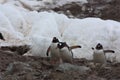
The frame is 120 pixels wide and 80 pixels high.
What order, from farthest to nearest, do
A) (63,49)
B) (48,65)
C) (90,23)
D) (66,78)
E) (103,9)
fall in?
(103,9)
(90,23)
(63,49)
(48,65)
(66,78)

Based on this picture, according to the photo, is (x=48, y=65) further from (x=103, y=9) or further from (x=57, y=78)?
(x=103, y=9)

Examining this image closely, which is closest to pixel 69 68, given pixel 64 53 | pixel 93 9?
pixel 64 53

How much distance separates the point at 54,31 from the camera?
1531 cm

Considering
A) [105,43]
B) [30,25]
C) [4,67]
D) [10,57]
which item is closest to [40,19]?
[30,25]

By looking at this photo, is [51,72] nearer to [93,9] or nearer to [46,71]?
[46,71]

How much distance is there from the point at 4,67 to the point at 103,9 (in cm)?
1091

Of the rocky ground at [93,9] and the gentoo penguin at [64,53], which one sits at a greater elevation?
the rocky ground at [93,9]

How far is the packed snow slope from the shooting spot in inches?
535

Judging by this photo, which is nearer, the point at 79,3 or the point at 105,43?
the point at 105,43

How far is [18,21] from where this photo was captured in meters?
16.3

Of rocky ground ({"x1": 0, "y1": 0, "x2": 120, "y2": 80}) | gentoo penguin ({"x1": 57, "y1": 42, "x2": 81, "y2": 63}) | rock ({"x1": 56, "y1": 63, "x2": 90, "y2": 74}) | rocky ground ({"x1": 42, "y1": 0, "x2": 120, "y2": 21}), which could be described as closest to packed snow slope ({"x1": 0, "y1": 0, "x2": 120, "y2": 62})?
rocky ground ({"x1": 0, "y1": 0, "x2": 120, "y2": 80})

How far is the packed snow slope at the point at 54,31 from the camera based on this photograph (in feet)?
44.6

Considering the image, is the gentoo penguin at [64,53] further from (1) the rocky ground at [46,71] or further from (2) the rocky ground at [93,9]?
(2) the rocky ground at [93,9]

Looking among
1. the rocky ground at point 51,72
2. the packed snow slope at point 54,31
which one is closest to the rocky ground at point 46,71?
the rocky ground at point 51,72
